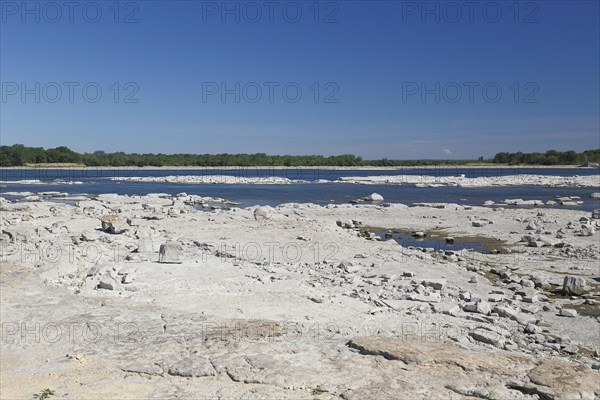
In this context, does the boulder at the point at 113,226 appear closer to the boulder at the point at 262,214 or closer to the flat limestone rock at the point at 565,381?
the boulder at the point at 262,214

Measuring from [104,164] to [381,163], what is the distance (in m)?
88.3

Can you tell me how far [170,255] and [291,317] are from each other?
6.02m

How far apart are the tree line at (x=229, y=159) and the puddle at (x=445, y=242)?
133 m

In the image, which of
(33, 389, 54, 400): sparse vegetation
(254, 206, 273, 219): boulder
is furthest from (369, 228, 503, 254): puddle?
(33, 389, 54, 400): sparse vegetation

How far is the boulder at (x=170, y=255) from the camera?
15281 millimetres

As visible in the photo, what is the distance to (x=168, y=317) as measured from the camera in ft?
33.8

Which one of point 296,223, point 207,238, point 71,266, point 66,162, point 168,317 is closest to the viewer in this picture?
point 168,317

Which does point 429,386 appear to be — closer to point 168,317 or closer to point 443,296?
point 168,317

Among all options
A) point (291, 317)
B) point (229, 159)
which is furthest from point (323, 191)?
point (229, 159)

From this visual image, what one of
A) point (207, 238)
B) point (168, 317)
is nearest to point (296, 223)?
point (207, 238)

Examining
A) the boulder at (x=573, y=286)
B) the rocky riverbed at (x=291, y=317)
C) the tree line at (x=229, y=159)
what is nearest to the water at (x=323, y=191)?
the rocky riverbed at (x=291, y=317)

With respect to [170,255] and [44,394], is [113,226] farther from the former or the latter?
[44,394]

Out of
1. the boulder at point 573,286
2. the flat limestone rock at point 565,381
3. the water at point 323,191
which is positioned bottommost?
the boulder at point 573,286

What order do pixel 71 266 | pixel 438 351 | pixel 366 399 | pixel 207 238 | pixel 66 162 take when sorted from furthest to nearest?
pixel 66 162 → pixel 207 238 → pixel 71 266 → pixel 438 351 → pixel 366 399
